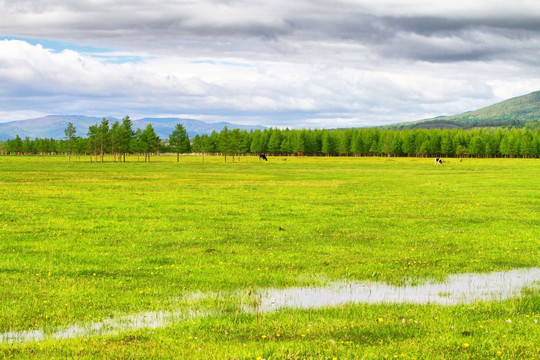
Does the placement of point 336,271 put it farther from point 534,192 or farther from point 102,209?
point 534,192

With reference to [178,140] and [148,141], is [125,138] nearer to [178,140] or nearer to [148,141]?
[148,141]

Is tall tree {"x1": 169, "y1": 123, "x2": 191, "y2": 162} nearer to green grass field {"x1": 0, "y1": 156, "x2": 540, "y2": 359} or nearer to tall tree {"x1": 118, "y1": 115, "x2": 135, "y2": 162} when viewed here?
tall tree {"x1": 118, "y1": 115, "x2": 135, "y2": 162}

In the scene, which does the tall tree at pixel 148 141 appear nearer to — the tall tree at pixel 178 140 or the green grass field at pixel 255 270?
the tall tree at pixel 178 140

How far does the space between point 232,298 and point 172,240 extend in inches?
333

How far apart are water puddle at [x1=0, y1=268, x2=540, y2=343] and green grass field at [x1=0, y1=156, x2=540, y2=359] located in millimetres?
387

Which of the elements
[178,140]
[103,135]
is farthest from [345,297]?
[178,140]

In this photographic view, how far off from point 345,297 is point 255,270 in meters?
3.62

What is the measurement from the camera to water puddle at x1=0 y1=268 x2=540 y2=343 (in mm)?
10570

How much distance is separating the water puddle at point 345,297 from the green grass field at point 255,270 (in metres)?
0.39

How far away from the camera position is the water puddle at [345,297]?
34.7 feet

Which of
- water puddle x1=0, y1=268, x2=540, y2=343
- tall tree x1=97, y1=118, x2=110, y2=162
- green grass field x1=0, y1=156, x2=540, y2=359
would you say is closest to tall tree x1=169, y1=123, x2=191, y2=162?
tall tree x1=97, y1=118, x2=110, y2=162

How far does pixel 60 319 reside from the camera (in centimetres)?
1119

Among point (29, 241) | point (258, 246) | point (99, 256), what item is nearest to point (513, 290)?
point (258, 246)

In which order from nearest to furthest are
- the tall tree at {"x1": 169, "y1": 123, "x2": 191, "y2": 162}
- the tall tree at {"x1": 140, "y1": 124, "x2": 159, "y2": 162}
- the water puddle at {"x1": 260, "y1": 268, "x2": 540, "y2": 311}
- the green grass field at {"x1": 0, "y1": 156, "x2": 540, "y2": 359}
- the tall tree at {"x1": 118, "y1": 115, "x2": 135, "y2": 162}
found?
the green grass field at {"x1": 0, "y1": 156, "x2": 540, "y2": 359}, the water puddle at {"x1": 260, "y1": 268, "x2": 540, "y2": 311}, the tall tree at {"x1": 118, "y1": 115, "x2": 135, "y2": 162}, the tall tree at {"x1": 140, "y1": 124, "x2": 159, "y2": 162}, the tall tree at {"x1": 169, "y1": 123, "x2": 191, "y2": 162}
